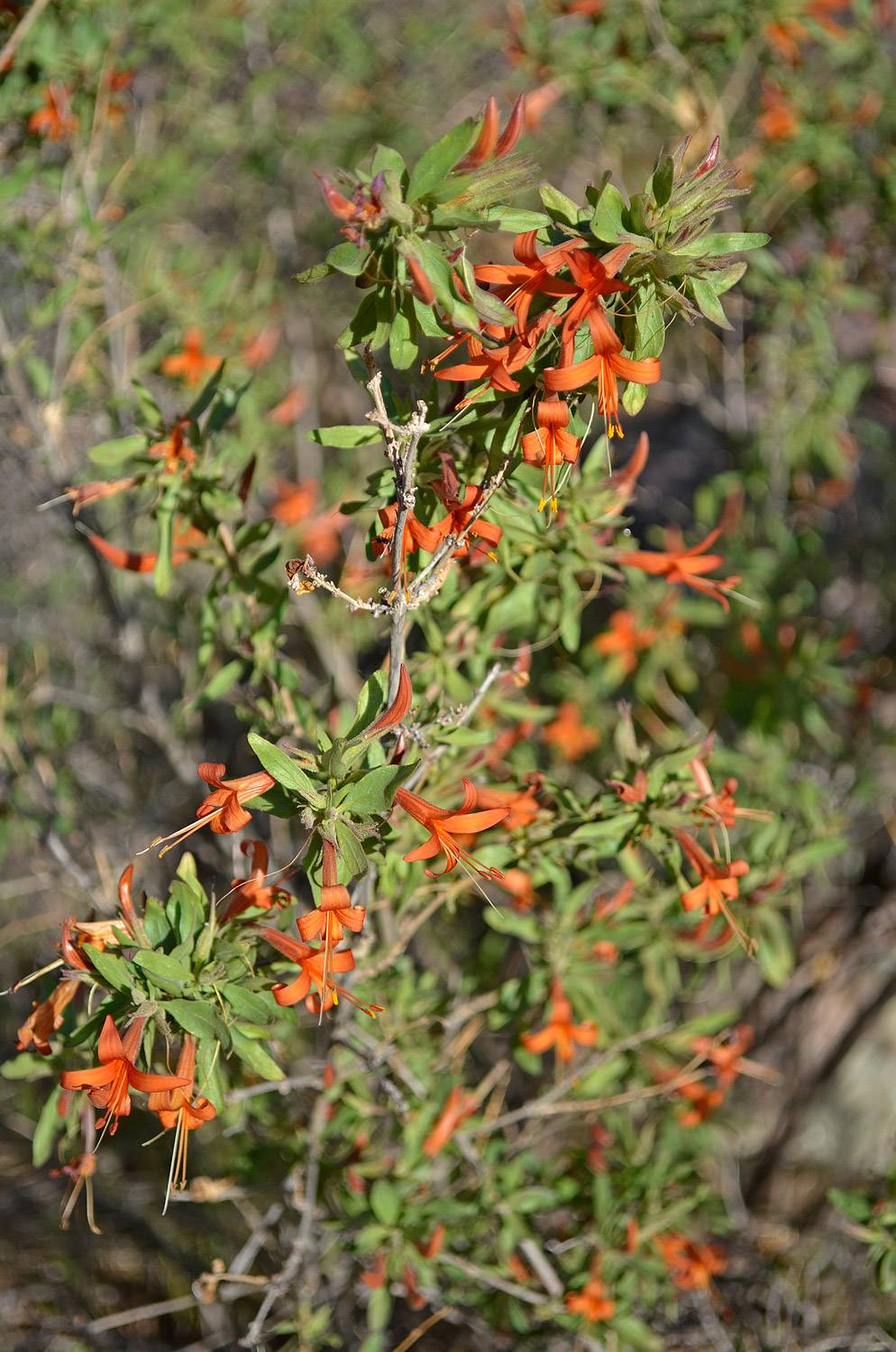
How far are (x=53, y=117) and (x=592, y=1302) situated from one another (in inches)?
89.7

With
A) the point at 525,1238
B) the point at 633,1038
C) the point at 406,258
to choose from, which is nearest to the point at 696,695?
the point at 633,1038

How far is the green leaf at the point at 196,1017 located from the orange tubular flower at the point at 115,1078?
0.14 ft

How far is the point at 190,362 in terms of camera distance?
223 cm

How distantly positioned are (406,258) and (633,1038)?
1305 mm

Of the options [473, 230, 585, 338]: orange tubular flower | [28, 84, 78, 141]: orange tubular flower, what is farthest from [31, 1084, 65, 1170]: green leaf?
[28, 84, 78, 141]: orange tubular flower

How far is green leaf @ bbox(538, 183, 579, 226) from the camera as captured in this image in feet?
3.16

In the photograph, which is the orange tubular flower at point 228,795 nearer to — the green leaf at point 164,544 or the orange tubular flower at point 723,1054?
the green leaf at point 164,544

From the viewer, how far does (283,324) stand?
13.1ft

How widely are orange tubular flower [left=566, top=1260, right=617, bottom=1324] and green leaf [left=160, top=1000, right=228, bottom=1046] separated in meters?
1.10

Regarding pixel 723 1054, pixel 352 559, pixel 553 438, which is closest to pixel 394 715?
pixel 553 438

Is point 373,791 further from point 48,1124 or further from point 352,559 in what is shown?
point 352,559

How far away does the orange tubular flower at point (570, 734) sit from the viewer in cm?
246

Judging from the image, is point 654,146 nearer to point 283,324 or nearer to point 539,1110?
point 283,324

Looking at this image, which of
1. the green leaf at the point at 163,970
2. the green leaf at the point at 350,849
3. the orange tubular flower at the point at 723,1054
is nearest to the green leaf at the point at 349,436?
the green leaf at the point at 350,849
